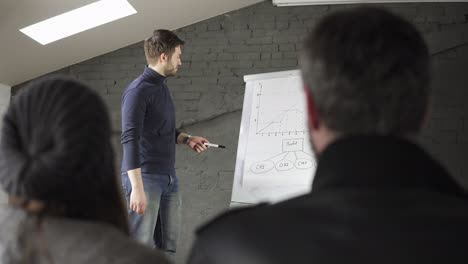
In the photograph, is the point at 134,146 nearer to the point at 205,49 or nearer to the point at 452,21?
the point at 205,49

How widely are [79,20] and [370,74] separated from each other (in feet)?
10.2

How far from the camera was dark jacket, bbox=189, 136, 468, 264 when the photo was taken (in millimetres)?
628

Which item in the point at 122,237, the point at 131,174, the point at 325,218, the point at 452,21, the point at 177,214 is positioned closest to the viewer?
the point at 325,218

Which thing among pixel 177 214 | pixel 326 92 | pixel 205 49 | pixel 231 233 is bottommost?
pixel 177 214

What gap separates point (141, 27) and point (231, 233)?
3290 mm

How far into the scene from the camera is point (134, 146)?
2.24 metres

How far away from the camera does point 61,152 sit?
75 cm

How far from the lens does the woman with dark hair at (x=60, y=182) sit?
0.75 meters

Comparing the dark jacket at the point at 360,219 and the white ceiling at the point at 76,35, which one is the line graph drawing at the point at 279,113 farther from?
the dark jacket at the point at 360,219

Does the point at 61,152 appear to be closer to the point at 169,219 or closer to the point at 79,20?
the point at 169,219

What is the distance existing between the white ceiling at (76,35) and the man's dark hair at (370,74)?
2.73m

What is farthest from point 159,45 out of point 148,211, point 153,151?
point 148,211

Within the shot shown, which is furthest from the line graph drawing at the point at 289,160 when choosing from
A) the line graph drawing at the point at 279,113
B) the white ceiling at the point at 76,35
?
the white ceiling at the point at 76,35

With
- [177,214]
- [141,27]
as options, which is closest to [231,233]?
[177,214]
